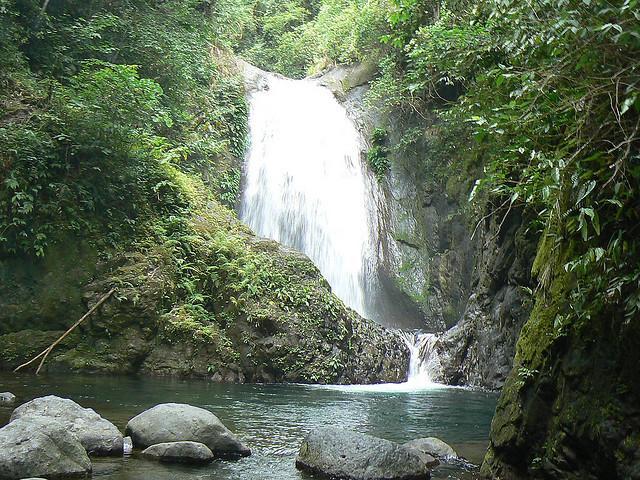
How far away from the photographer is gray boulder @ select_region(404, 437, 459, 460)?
6.23m

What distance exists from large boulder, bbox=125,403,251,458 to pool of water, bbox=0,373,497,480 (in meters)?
0.25

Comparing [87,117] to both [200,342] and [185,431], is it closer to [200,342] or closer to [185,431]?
[200,342]

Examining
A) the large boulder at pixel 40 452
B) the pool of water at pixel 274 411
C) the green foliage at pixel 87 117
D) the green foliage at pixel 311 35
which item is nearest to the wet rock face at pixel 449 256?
the pool of water at pixel 274 411

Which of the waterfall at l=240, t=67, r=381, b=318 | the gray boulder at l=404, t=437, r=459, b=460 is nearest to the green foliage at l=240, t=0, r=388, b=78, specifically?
the waterfall at l=240, t=67, r=381, b=318

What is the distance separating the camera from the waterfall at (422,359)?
44.7 feet

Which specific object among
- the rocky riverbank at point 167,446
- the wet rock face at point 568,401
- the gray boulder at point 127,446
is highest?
the wet rock face at point 568,401

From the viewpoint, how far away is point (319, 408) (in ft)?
29.7

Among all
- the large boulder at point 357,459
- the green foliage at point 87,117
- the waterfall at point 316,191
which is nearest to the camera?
the large boulder at point 357,459

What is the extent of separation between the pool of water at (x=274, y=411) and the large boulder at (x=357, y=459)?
18 cm

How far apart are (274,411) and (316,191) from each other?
1056 centimetres

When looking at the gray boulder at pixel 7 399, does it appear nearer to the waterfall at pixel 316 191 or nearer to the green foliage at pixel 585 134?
the green foliage at pixel 585 134

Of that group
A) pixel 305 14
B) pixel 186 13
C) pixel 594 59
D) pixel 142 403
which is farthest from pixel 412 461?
pixel 305 14

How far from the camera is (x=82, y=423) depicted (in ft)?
19.5

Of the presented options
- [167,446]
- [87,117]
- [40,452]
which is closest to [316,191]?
[87,117]
